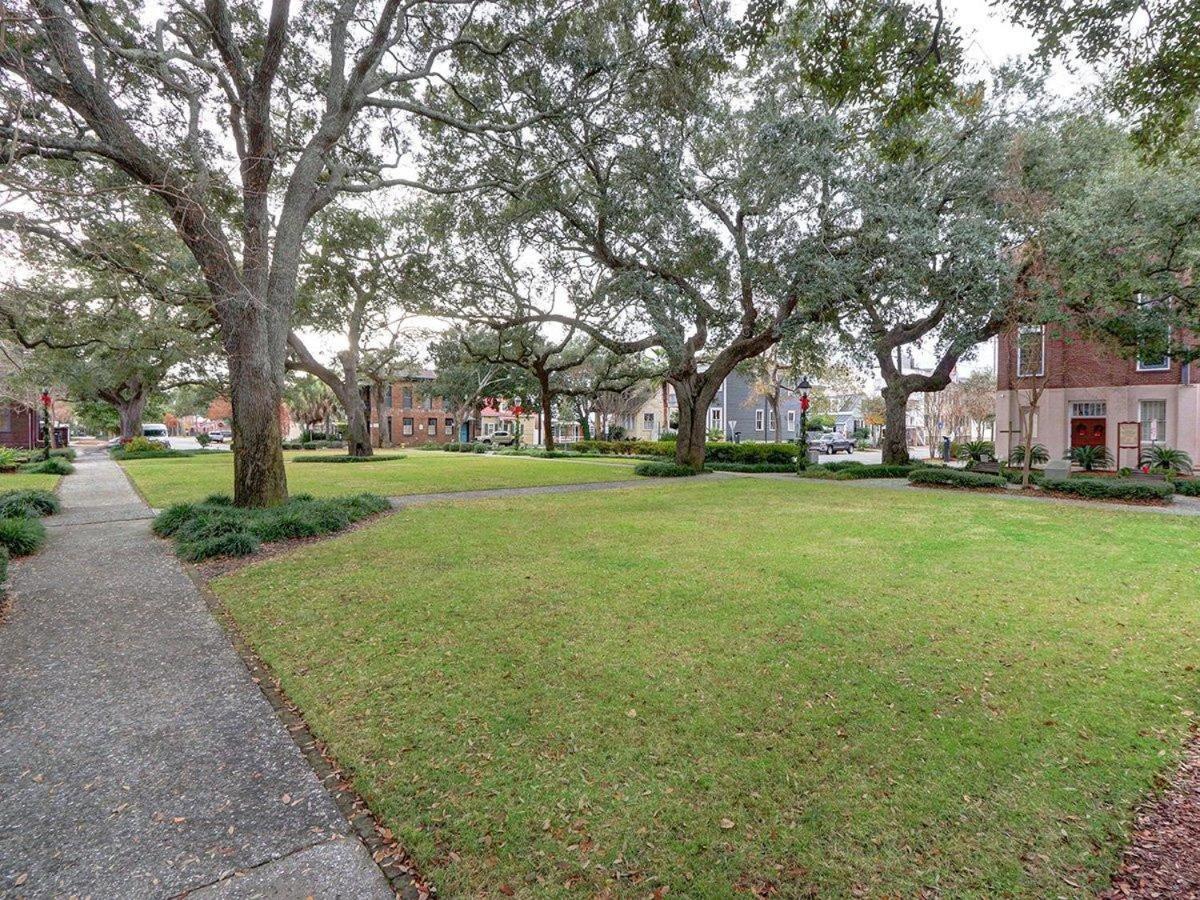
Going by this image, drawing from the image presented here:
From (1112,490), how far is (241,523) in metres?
17.3

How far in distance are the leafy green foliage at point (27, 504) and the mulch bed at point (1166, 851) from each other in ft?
41.7

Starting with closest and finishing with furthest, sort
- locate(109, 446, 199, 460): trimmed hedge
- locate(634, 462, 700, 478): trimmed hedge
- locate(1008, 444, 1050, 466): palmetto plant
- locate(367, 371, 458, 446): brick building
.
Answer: locate(634, 462, 700, 478): trimmed hedge
locate(1008, 444, 1050, 466): palmetto plant
locate(109, 446, 199, 460): trimmed hedge
locate(367, 371, 458, 446): brick building

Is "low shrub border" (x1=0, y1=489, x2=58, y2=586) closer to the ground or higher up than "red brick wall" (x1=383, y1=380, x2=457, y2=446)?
closer to the ground

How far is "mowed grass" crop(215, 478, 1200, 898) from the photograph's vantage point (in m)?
2.19

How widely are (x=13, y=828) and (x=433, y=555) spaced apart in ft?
15.4

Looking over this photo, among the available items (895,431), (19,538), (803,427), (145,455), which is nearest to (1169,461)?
(895,431)

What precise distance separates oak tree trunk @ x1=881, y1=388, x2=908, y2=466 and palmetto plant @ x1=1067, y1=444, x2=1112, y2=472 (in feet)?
17.1

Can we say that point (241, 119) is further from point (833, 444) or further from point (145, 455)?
point (833, 444)

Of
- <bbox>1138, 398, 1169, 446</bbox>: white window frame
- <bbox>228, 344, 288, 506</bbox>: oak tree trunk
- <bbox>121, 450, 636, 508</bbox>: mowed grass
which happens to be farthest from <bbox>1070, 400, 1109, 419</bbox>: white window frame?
<bbox>228, 344, 288, 506</bbox>: oak tree trunk

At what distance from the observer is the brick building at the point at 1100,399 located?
739 inches

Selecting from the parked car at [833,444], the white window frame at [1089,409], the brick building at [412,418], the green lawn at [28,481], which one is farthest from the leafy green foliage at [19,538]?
the brick building at [412,418]

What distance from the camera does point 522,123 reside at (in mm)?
10531

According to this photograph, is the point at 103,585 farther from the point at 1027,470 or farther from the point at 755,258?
the point at 1027,470

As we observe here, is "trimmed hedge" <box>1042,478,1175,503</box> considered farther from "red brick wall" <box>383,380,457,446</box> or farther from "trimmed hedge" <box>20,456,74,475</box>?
"red brick wall" <box>383,380,457,446</box>
